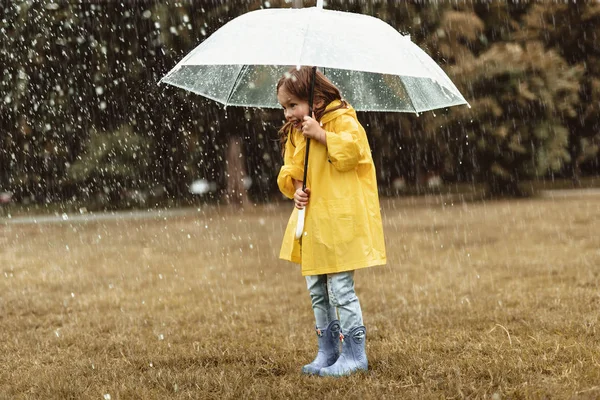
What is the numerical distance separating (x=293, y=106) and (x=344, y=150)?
0.39 metres

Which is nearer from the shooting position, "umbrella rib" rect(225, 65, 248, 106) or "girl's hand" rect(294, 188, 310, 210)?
"girl's hand" rect(294, 188, 310, 210)

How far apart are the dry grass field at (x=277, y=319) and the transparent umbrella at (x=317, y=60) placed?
1.05 m

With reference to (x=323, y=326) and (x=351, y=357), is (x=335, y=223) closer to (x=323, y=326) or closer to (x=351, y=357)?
(x=323, y=326)

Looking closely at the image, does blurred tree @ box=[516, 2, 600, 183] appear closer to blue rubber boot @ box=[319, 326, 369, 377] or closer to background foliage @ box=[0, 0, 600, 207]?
background foliage @ box=[0, 0, 600, 207]

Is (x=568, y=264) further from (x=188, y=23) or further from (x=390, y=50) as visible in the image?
(x=188, y=23)

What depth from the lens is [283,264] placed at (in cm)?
887

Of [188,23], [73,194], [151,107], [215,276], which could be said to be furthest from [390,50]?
[73,194]

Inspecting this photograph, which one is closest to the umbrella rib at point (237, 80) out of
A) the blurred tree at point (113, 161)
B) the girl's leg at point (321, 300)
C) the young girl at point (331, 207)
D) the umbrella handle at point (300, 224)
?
the young girl at point (331, 207)

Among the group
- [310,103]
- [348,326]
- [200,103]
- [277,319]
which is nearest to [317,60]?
[310,103]

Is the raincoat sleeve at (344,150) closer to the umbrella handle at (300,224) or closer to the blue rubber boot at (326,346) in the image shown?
the umbrella handle at (300,224)

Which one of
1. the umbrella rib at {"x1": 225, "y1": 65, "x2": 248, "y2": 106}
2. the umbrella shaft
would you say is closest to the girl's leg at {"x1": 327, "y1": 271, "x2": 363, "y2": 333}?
the umbrella shaft

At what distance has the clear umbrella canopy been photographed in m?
3.61

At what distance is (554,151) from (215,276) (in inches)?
591

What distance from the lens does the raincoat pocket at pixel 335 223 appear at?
12.6ft
